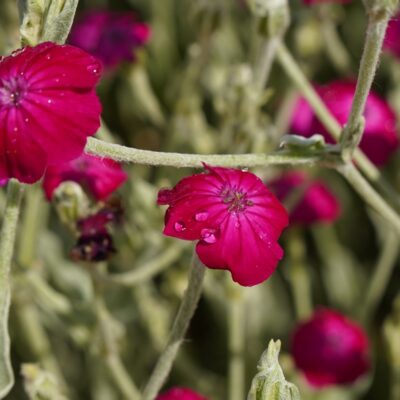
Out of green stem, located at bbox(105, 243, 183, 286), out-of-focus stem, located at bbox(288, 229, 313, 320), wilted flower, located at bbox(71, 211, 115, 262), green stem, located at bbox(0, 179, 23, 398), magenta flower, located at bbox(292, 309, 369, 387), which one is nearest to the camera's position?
green stem, located at bbox(0, 179, 23, 398)

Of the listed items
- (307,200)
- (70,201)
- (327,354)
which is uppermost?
(70,201)

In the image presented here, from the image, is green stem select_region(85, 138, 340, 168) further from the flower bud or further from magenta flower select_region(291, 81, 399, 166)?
magenta flower select_region(291, 81, 399, 166)

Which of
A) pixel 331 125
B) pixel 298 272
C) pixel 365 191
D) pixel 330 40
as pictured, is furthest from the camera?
pixel 330 40

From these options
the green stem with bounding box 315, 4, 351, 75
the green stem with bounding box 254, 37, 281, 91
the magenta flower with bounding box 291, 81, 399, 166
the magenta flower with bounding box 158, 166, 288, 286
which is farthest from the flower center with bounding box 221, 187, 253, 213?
the green stem with bounding box 315, 4, 351, 75

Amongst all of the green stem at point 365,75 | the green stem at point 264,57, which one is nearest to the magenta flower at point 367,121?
the green stem at point 264,57

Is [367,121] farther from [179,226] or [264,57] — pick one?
[179,226]

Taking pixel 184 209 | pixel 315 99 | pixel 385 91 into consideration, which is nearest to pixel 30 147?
pixel 184 209

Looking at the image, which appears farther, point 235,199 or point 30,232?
point 30,232

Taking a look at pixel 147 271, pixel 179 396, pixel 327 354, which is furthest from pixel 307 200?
pixel 179 396

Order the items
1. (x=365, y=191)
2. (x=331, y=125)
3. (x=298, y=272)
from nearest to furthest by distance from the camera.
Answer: (x=365, y=191)
(x=331, y=125)
(x=298, y=272)
